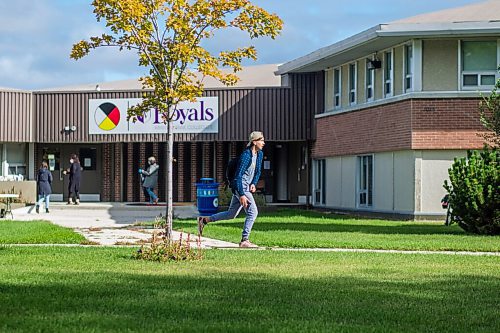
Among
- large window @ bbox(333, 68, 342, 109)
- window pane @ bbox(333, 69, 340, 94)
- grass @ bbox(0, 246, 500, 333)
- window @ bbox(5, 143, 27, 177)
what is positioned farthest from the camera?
window @ bbox(5, 143, 27, 177)

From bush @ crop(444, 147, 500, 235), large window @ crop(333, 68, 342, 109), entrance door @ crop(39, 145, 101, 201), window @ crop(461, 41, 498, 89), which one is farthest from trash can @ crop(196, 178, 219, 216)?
entrance door @ crop(39, 145, 101, 201)

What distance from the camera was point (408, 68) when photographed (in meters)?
29.1

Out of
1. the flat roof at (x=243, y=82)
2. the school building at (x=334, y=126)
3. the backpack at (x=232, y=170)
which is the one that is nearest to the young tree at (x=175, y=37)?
the backpack at (x=232, y=170)

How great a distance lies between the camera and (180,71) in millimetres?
16828

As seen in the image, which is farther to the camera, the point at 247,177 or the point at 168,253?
the point at 247,177

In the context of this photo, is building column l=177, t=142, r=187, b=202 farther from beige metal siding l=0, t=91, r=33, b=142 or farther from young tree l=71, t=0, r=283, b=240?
young tree l=71, t=0, r=283, b=240

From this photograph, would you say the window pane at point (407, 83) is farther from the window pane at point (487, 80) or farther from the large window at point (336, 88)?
the large window at point (336, 88)

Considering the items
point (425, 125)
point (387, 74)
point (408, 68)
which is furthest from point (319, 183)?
point (425, 125)

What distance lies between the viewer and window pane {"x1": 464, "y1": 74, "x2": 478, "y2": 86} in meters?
28.2

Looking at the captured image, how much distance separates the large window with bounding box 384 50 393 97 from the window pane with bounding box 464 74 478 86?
2.67 meters

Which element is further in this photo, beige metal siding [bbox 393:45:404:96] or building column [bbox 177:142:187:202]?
building column [bbox 177:142:187:202]

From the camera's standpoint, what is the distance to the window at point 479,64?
92.0 feet

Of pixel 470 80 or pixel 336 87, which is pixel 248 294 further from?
pixel 336 87

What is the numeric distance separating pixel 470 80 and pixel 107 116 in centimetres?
1599
